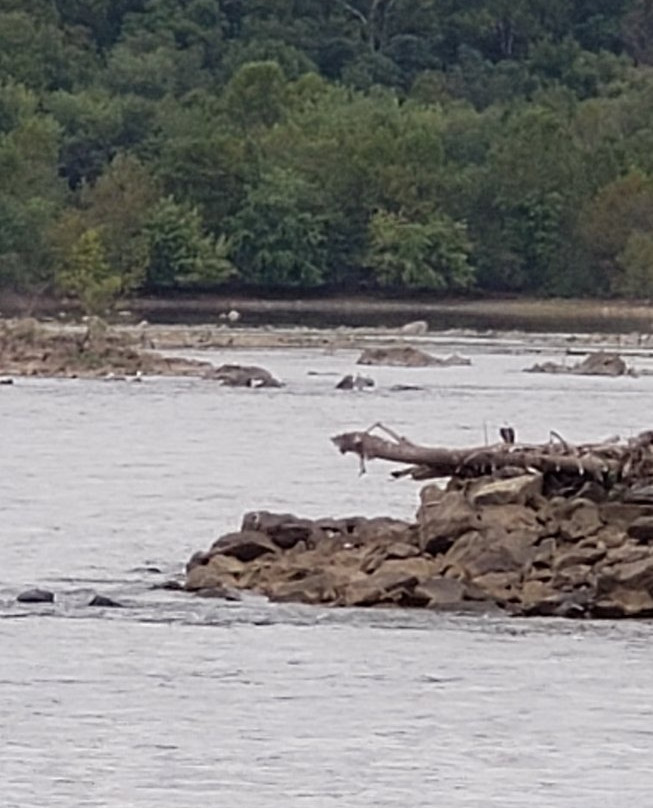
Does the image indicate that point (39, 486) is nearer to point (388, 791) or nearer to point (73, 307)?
point (388, 791)

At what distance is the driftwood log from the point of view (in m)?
29.7

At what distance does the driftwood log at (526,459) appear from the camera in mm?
29656

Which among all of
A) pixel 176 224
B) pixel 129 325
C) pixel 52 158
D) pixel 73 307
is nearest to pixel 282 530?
pixel 129 325

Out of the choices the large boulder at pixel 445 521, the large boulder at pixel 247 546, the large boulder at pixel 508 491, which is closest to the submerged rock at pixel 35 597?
the large boulder at pixel 247 546

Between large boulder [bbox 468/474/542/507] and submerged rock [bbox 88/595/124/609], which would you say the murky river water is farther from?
large boulder [bbox 468/474/542/507]

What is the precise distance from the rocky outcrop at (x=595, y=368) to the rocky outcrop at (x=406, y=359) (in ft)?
10.3

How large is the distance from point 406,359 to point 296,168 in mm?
54234

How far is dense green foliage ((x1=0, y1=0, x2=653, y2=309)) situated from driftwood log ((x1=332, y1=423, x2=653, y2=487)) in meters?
74.4

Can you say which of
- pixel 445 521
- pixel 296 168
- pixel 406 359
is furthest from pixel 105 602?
pixel 296 168

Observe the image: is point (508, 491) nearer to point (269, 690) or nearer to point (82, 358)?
point (269, 690)

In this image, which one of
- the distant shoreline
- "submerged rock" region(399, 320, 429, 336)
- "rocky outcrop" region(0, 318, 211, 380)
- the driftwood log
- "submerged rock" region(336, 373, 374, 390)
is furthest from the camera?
the distant shoreline

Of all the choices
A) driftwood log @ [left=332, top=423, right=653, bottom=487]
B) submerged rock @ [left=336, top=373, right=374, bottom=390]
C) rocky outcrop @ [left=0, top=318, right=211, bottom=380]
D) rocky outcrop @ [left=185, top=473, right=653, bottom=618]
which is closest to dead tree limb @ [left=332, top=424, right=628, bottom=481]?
driftwood log @ [left=332, top=423, right=653, bottom=487]

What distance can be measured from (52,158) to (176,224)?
41.6ft

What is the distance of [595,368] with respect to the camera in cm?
7594
